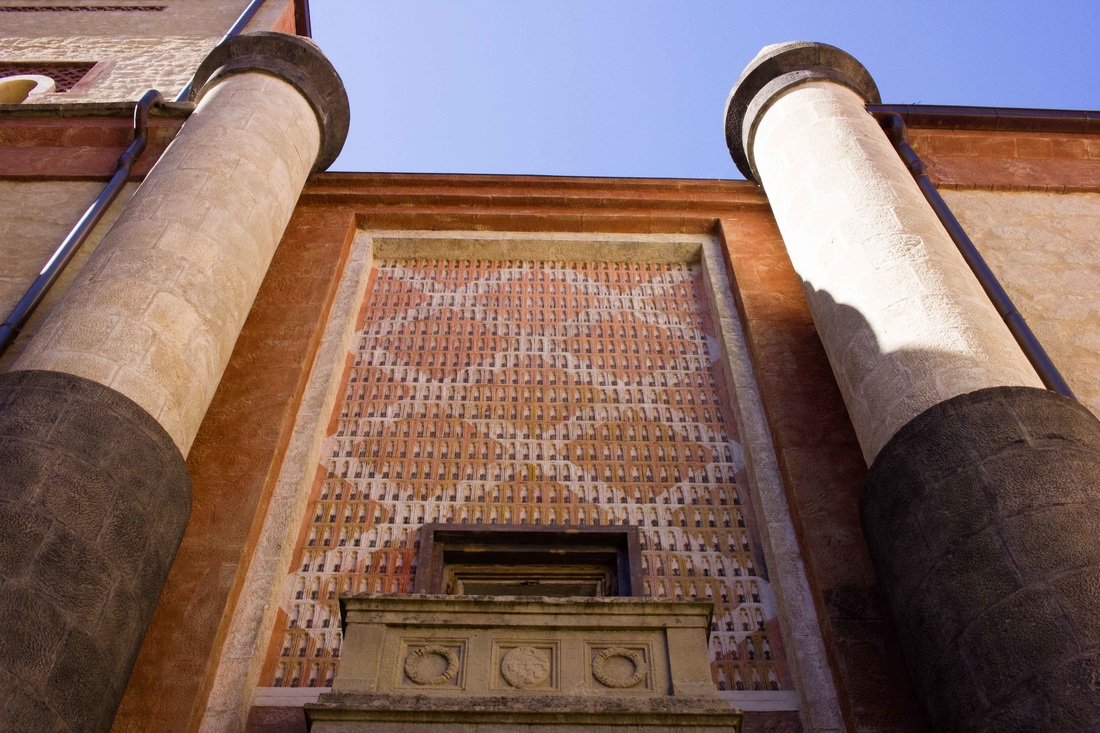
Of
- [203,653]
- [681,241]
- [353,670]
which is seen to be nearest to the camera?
[353,670]

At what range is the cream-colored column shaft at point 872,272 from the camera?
449 centimetres

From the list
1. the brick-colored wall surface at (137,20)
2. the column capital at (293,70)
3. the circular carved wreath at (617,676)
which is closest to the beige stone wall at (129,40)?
the brick-colored wall surface at (137,20)

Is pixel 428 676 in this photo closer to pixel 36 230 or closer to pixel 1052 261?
pixel 36 230

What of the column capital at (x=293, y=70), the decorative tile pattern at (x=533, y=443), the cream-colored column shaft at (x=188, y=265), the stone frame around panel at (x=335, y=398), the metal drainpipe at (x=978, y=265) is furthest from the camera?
the column capital at (x=293, y=70)

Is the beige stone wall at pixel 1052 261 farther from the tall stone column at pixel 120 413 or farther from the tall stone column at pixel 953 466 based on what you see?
the tall stone column at pixel 120 413

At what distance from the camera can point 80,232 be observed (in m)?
6.47

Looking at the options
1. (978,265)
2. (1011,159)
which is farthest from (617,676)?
(1011,159)

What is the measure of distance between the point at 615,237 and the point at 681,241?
0.49 metres

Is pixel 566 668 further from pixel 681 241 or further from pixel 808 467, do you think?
pixel 681 241

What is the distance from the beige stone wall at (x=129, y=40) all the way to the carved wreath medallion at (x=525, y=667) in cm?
879

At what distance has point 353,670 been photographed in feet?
11.6

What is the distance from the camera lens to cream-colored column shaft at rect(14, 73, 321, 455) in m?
4.45

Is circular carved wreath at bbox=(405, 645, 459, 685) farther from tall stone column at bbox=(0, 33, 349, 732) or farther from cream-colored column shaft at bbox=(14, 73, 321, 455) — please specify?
cream-colored column shaft at bbox=(14, 73, 321, 455)

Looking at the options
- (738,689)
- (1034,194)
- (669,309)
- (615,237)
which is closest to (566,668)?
(738,689)
